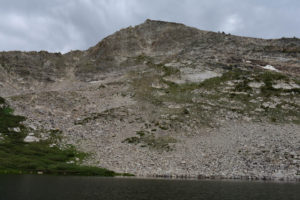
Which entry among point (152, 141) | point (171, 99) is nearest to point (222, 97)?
point (171, 99)

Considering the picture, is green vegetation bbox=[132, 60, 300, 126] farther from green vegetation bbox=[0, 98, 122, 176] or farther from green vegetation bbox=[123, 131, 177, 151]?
green vegetation bbox=[0, 98, 122, 176]

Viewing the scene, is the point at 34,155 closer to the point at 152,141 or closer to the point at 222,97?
the point at 152,141

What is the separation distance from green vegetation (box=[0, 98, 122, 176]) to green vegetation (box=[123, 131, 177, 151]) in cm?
1162

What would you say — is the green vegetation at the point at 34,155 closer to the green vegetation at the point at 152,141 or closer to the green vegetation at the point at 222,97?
the green vegetation at the point at 152,141

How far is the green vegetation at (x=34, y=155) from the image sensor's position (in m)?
51.5

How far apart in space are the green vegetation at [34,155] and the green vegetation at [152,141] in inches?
458

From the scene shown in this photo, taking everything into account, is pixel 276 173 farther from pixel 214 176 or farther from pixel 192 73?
pixel 192 73

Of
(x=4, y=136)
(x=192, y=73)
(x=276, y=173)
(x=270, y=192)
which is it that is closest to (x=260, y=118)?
(x=276, y=173)

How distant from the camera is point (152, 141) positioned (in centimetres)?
6381

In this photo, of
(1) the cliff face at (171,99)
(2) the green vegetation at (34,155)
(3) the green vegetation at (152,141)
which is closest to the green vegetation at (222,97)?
(1) the cliff face at (171,99)

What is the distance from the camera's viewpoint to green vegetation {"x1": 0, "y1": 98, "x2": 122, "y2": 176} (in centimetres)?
5150

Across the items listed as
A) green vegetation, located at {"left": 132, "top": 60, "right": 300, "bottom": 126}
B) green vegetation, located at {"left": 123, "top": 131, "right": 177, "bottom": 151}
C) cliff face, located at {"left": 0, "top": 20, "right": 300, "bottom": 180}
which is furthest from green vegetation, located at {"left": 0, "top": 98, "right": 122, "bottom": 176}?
green vegetation, located at {"left": 132, "top": 60, "right": 300, "bottom": 126}

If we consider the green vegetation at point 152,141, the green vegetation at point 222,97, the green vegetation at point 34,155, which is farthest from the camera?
the green vegetation at point 222,97

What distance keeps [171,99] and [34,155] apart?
42.5 m
